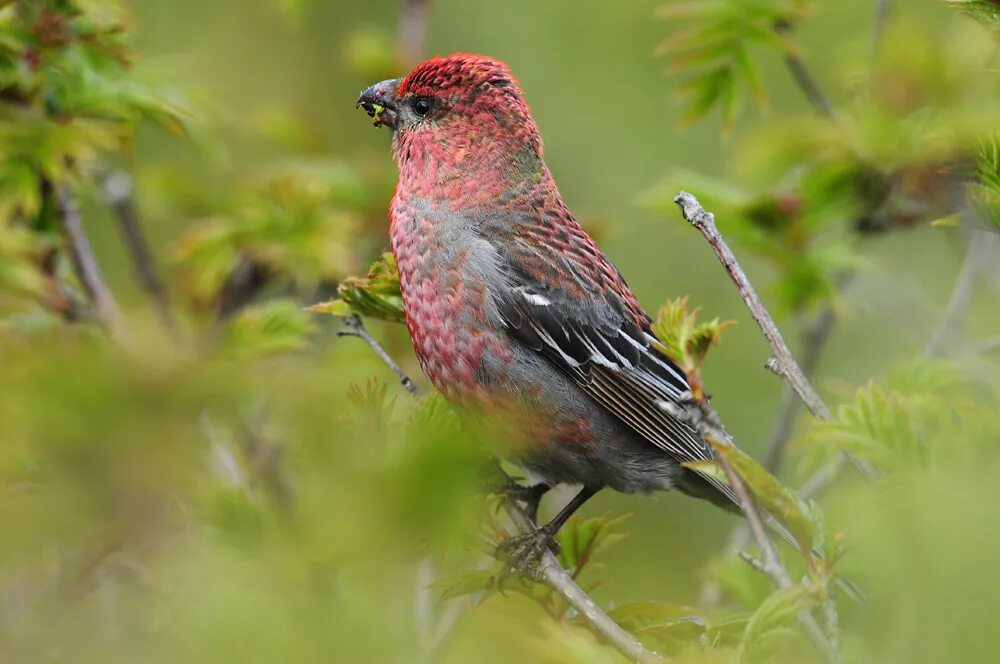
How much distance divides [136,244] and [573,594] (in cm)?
328

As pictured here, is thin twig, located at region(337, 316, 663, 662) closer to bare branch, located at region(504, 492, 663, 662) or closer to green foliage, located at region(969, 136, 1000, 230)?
bare branch, located at region(504, 492, 663, 662)

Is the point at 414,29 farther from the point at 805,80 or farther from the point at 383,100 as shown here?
the point at 805,80

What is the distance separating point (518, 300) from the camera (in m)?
4.80

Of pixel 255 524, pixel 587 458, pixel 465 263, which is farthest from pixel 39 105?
pixel 255 524

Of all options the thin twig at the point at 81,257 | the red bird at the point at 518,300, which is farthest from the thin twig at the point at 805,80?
the thin twig at the point at 81,257

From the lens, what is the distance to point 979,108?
5.28 metres

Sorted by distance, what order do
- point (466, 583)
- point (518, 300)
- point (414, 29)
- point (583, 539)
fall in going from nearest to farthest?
1. point (466, 583)
2. point (583, 539)
3. point (518, 300)
4. point (414, 29)

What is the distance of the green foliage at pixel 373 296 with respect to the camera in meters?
4.13

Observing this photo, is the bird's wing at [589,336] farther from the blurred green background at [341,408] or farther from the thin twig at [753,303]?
the thin twig at [753,303]

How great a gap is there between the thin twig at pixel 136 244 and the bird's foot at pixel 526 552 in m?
1.98

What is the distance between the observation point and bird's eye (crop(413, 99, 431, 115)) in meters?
5.04

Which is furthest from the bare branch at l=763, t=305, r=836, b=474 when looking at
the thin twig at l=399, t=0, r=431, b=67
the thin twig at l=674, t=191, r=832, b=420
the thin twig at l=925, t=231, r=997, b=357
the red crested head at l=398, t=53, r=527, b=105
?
the thin twig at l=399, t=0, r=431, b=67

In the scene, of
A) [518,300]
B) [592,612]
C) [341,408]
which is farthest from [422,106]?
[341,408]

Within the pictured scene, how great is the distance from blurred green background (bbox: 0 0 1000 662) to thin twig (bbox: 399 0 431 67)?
14cm
